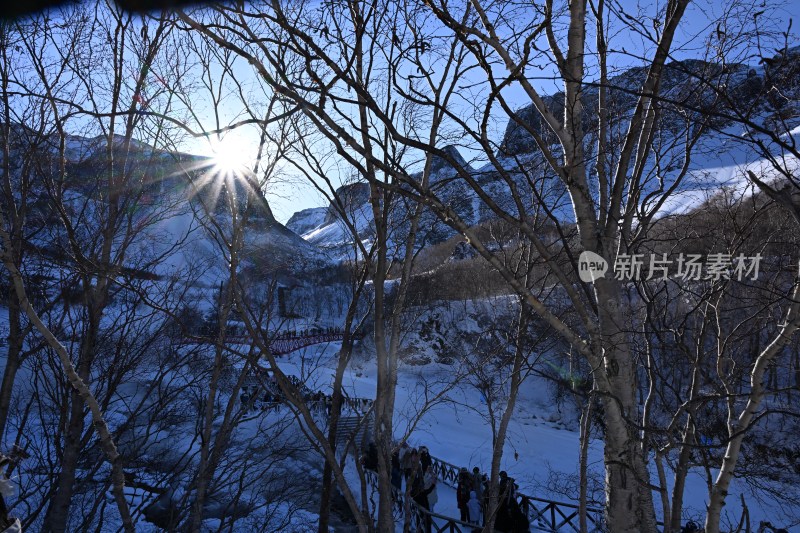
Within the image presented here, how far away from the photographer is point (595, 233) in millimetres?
2178

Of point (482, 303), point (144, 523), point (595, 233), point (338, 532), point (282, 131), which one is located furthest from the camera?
point (482, 303)

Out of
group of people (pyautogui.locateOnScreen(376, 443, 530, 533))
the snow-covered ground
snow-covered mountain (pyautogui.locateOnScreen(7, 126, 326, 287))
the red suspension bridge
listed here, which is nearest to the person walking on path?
group of people (pyautogui.locateOnScreen(376, 443, 530, 533))

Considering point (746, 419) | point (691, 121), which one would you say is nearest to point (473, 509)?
point (746, 419)

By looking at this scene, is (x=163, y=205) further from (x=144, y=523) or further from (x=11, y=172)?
(x=144, y=523)

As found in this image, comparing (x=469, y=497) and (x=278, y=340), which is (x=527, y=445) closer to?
(x=469, y=497)

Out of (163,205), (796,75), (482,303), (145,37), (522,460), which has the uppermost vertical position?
(145,37)

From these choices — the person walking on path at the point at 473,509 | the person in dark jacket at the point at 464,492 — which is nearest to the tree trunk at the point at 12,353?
the person in dark jacket at the point at 464,492

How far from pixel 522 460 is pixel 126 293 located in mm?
12422

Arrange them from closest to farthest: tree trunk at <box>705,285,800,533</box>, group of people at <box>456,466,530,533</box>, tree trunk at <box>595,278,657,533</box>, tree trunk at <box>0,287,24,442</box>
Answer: tree trunk at <box>595,278,657,533</box>
tree trunk at <box>705,285,800,533</box>
tree trunk at <box>0,287,24,442</box>
group of people at <box>456,466,530,533</box>

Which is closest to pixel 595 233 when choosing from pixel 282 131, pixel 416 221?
pixel 416 221

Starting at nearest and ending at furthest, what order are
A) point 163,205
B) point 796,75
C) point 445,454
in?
point 796,75, point 163,205, point 445,454

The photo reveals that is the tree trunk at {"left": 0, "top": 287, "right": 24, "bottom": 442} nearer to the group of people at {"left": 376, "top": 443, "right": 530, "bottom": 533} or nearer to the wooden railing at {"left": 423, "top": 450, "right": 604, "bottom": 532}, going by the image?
the group of people at {"left": 376, "top": 443, "right": 530, "bottom": 533}
